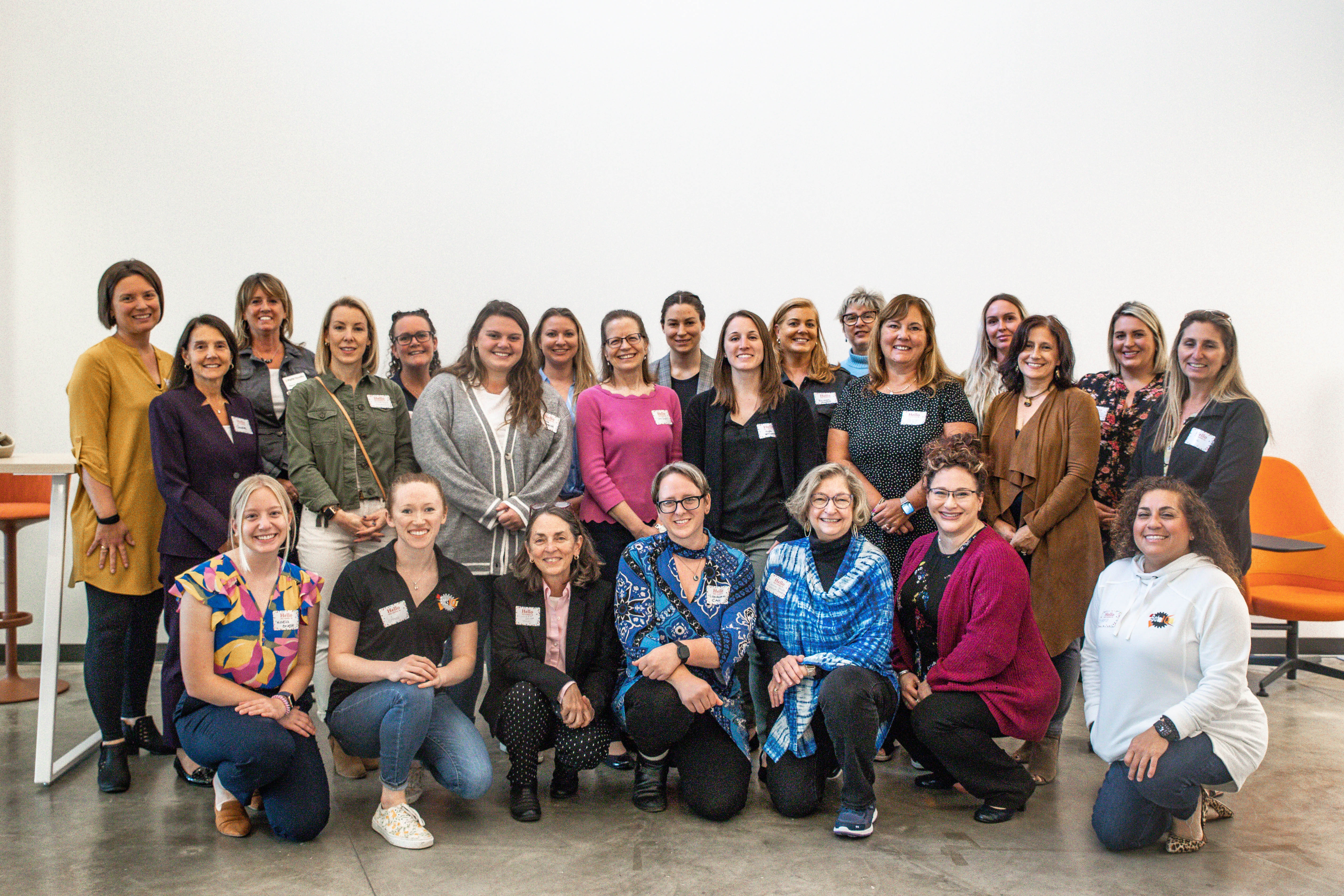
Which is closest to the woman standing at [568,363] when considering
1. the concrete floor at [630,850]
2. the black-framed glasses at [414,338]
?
the black-framed glasses at [414,338]

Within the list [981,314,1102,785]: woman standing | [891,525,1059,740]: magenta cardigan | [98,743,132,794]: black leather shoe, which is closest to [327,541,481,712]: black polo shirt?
[98,743,132,794]: black leather shoe

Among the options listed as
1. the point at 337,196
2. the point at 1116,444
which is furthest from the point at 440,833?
the point at 337,196

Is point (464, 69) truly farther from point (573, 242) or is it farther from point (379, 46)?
point (573, 242)

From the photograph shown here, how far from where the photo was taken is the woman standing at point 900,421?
122 inches

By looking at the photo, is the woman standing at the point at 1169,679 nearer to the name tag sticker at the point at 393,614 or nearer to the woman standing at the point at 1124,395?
the woman standing at the point at 1124,395

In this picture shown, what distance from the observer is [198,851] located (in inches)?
92.2

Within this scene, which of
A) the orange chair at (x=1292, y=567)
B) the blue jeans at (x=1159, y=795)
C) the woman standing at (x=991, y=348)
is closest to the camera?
the blue jeans at (x=1159, y=795)

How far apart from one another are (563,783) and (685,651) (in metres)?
0.58

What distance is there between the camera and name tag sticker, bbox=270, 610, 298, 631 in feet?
8.14

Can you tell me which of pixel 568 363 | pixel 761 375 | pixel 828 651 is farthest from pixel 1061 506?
pixel 568 363

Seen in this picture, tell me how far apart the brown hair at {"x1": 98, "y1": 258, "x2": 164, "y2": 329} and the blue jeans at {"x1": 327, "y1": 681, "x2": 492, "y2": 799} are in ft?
5.05

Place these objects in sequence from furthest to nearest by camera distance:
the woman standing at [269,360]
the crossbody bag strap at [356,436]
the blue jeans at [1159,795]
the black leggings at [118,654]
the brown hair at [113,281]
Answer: the woman standing at [269,360] → the crossbody bag strap at [356,436] → the brown hair at [113,281] → the black leggings at [118,654] → the blue jeans at [1159,795]

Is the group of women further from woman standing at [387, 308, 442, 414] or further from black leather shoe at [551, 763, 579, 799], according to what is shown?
woman standing at [387, 308, 442, 414]

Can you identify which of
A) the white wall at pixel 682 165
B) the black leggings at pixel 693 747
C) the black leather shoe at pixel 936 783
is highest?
the white wall at pixel 682 165
